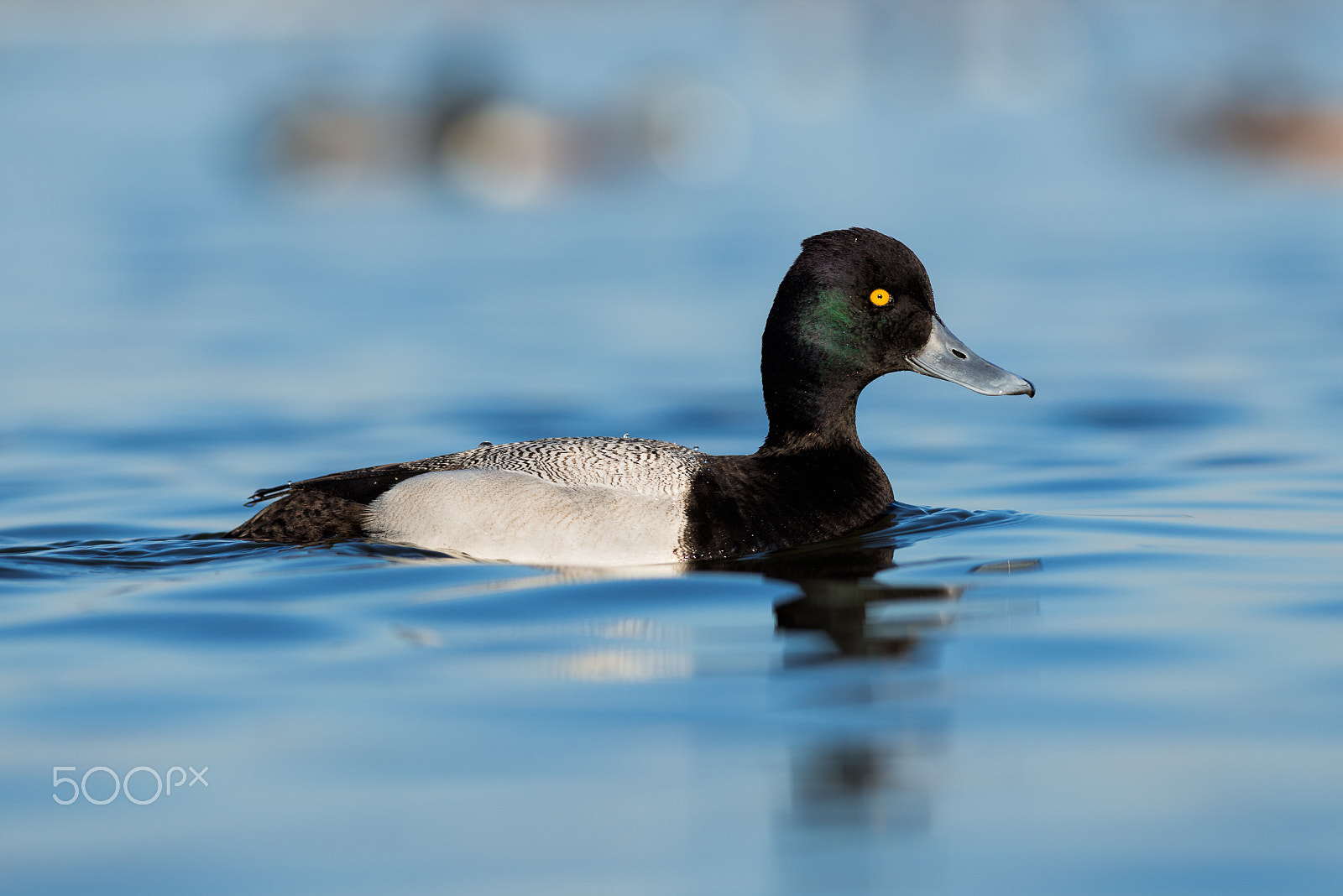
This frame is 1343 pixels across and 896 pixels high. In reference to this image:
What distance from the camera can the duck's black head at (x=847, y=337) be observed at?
6906 millimetres

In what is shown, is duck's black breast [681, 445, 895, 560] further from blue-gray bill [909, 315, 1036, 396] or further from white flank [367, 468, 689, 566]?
blue-gray bill [909, 315, 1036, 396]

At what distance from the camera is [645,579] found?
6.12 metres

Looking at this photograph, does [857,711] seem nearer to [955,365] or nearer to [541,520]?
[541,520]

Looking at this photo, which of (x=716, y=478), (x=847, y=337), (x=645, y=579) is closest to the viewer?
(x=645, y=579)

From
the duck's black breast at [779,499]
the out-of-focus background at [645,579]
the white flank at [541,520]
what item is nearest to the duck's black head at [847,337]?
the duck's black breast at [779,499]

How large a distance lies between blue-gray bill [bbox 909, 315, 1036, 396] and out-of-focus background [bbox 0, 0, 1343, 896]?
2.11 feet

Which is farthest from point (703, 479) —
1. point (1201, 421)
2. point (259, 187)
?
point (259, 187)

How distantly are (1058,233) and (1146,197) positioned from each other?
12.5ft

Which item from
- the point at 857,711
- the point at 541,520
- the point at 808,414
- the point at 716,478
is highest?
the point at 808,414

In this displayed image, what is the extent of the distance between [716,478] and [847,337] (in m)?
0.90

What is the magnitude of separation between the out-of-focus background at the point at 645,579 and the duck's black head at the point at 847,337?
64cm

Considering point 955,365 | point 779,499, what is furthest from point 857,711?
point 955,365

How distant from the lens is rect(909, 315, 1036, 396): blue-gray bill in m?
7.06

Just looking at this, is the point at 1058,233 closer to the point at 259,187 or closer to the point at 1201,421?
the point at 1201,421
